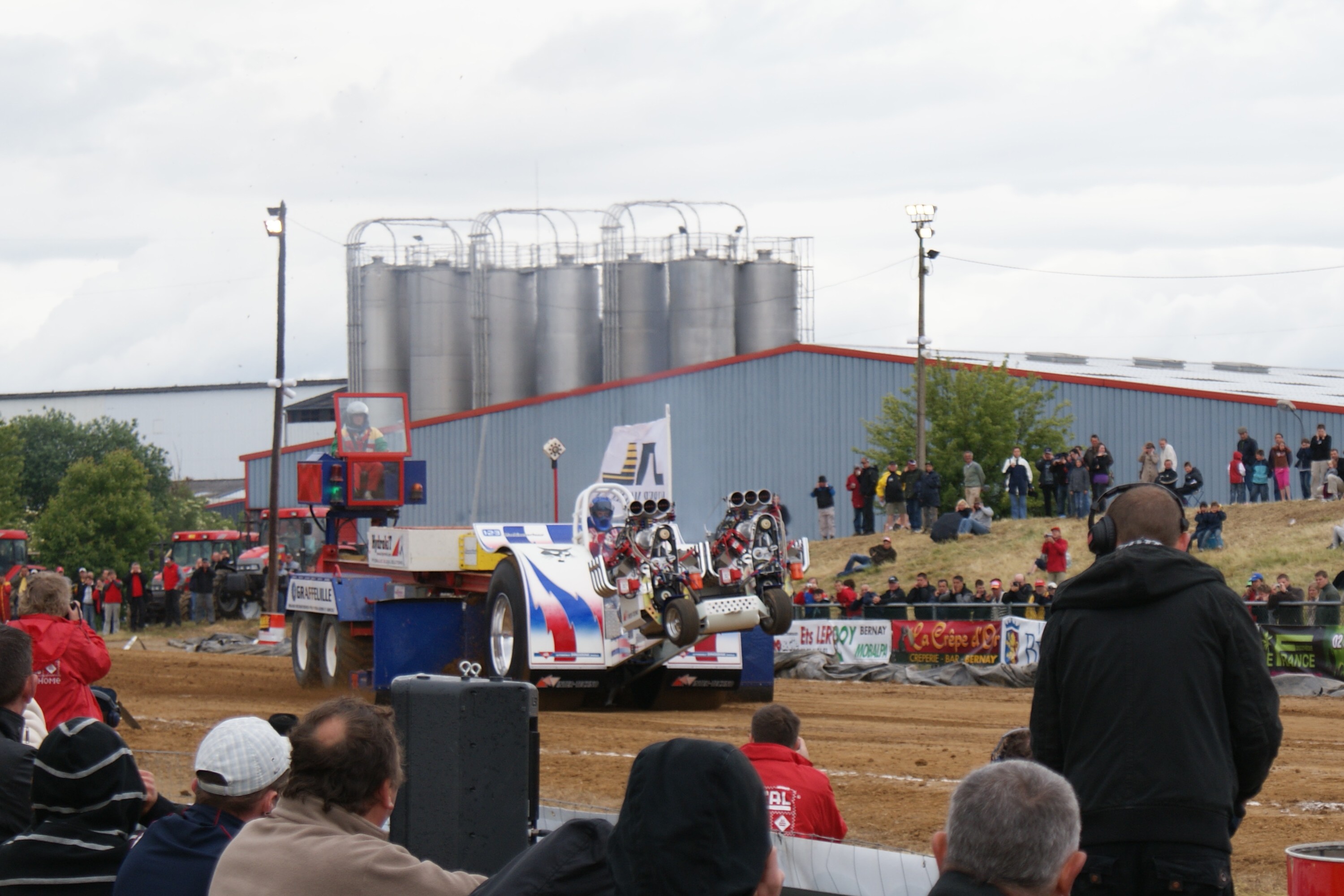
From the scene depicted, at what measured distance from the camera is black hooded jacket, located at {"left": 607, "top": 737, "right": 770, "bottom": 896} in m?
2.75

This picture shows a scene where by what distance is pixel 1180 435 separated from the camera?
132 feet

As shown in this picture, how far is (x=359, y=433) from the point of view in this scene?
2030cm

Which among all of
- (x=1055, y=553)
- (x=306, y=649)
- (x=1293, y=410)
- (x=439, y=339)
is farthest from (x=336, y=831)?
(x=439, y=339)

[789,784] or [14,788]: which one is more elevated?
[14,788]

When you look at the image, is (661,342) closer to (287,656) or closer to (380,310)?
(380,310)

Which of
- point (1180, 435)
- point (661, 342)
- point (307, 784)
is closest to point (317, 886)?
point (307, 784)

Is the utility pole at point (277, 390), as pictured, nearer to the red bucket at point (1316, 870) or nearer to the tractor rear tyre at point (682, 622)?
the tractor rear tyre at point (682, 622)

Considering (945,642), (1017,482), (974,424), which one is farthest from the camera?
(974,424)

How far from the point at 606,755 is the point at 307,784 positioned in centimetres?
919

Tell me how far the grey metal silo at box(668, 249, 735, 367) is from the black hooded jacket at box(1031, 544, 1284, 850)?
47.3m

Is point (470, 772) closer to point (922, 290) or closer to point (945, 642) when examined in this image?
point (945, 642)

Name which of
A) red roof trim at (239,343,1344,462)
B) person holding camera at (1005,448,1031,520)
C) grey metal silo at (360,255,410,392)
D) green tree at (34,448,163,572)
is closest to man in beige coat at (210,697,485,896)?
person holding camera at (1005,448,1031,520)

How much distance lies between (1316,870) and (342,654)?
15355mm

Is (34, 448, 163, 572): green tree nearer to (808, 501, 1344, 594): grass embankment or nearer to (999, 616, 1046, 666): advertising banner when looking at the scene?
(808, 501, 1344, 594): grass embankment
